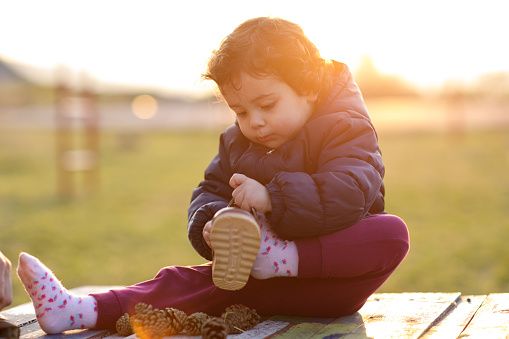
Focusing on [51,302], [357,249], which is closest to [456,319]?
[357,249]

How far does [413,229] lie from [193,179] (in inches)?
218

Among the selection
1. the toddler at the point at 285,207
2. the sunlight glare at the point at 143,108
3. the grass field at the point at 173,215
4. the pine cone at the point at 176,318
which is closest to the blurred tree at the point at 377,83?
the sunlight glare at the point at 143,108

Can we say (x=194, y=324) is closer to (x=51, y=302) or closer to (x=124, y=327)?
(x=124, y=327)

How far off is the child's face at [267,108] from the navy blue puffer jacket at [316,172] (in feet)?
0.14

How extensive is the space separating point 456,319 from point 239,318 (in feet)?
2.23

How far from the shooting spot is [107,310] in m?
2.79

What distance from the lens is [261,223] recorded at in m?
2.69

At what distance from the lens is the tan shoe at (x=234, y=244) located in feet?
7.99

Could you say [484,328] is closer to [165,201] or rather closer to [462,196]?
[462,196]

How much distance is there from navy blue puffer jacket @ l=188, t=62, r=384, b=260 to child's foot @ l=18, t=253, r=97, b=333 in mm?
409

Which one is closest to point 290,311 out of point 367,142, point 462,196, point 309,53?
point 367,142

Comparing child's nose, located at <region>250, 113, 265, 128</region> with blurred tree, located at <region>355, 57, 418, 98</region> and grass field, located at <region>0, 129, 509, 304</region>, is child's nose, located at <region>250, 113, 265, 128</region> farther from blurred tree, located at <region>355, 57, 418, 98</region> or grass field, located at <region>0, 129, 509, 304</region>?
blurred tree, located at <region>355, 57, 418, 98</region>

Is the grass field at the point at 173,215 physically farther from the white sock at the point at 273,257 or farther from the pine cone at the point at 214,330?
the pine cone at the point at 214,330

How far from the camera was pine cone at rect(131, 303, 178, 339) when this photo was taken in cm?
263
